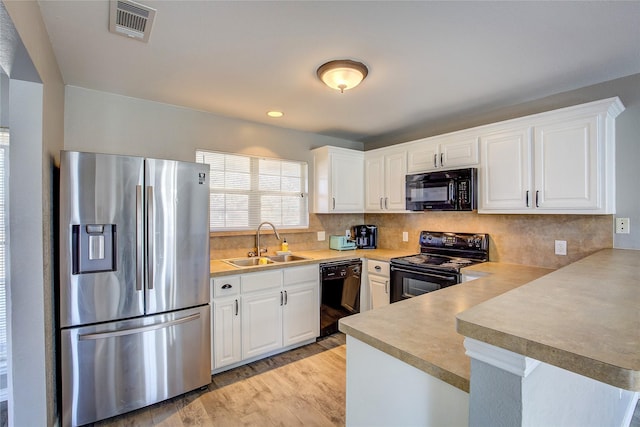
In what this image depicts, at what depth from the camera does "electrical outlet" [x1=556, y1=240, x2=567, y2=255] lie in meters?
2.55

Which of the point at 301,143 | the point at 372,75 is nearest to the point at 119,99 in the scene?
the point at 301,143

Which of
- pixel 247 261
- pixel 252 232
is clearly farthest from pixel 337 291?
pixel 252 232

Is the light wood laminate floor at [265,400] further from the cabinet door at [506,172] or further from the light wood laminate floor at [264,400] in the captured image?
the cabinet door at [506,172]

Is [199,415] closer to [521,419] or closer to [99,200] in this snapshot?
[99,200]

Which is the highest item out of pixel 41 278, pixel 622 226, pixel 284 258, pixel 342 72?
pixel 342 72

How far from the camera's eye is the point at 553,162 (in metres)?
2.38

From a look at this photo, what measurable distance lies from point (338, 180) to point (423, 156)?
1006 mm

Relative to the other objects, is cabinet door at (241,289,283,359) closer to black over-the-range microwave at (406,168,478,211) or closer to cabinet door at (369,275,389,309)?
cabinet door at (369,275,389,309)

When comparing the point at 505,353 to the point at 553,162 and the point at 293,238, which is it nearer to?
the point at 553,162

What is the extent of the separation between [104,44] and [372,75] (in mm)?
1696

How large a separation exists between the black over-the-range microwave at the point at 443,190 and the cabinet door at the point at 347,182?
711 millimetres

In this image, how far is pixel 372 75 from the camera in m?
2.21

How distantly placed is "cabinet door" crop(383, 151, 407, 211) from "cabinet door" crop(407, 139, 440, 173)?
8 centimetres

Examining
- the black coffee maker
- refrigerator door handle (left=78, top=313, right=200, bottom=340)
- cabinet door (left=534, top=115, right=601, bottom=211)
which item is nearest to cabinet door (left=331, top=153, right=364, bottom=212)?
the black coffee maker
